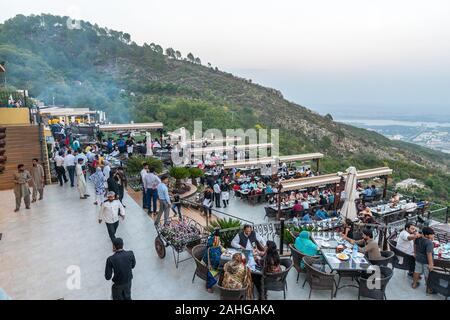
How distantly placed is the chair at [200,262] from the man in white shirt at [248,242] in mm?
655

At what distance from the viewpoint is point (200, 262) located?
20.6 feet

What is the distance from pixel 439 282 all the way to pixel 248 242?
369 cm

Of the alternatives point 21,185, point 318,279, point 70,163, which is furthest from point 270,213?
point 21,185

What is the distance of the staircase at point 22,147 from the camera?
521 inches

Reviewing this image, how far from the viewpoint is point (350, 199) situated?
429 inches

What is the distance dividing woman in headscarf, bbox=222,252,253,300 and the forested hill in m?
28.1

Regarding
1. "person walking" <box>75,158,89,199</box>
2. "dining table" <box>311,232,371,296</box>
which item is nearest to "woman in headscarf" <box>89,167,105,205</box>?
"person walking" <box>75,158,89,199</box>

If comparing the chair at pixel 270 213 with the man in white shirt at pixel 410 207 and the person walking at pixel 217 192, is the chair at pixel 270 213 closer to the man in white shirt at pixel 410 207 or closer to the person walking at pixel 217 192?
the person walking at pixel 217 192

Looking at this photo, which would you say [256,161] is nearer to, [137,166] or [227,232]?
[137,166]

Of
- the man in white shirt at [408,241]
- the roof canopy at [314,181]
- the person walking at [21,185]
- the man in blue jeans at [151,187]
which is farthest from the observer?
the roof canopy at [314,181]

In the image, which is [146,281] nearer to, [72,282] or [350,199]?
[72,282]

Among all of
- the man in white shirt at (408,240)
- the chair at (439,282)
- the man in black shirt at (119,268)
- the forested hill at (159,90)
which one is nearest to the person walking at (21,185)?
the man in black shirt at (119,268)
